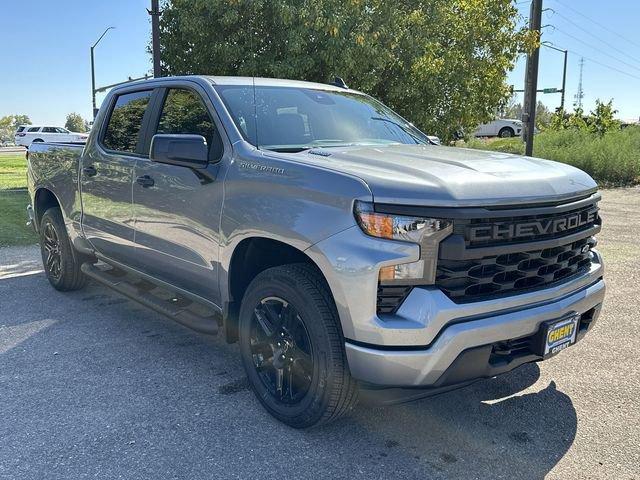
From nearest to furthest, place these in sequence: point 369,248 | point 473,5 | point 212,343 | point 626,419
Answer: point 369,248
point 626,419
point 212,343
point 473,5

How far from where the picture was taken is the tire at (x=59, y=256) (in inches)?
223

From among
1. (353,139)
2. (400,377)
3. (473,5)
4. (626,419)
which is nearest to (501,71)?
(473,5)

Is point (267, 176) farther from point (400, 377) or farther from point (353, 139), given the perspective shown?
point (400, 377)

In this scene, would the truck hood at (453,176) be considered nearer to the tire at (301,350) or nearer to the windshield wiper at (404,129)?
the tire at (301,350)

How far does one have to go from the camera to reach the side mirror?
3373 millimetres

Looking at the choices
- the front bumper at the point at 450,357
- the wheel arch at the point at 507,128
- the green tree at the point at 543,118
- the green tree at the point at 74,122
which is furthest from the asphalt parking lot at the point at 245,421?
the green tree at the point at 74,122

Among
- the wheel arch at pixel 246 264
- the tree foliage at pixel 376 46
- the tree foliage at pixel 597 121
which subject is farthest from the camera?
the tree foliage at pixel 597 121

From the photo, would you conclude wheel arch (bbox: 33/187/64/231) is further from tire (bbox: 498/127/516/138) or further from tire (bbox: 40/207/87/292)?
tire (bbox: 498/127/516/138)

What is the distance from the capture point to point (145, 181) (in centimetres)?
412

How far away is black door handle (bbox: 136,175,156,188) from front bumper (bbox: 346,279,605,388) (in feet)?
6.71

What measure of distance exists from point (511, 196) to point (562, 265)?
25.0 inches

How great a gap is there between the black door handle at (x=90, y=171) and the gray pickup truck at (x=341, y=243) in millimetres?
422

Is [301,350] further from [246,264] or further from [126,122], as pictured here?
[126,122]

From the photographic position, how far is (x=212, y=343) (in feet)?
15.0
